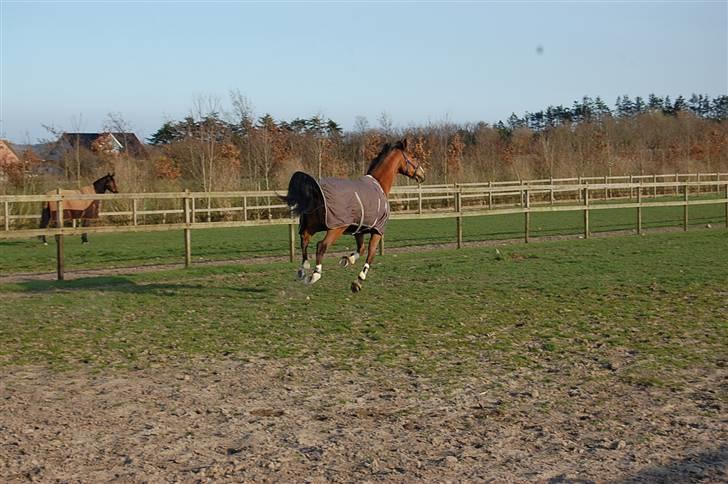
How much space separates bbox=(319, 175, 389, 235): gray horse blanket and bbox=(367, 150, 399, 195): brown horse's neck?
54 centimetres

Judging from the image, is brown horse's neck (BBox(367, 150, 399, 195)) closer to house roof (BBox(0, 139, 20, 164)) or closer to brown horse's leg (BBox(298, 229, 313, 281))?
brown horse's leg (BBox(298, 229, 313, 281))

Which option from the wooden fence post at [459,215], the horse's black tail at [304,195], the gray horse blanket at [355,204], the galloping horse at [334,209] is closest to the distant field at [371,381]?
the galloping horse at [334,209]

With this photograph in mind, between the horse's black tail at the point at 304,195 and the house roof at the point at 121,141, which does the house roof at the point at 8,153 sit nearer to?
the house roof at the point at 121,141

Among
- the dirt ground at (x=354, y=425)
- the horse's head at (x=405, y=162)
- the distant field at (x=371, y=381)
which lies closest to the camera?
the dirt ground at (x=354, y=425)

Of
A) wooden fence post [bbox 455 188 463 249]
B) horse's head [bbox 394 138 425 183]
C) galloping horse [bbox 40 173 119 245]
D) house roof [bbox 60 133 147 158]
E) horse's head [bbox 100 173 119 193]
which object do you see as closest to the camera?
horse's head [bbox 394 138 425 183]

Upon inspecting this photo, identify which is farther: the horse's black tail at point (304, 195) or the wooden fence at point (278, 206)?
the wooden fence at point (278, 206)

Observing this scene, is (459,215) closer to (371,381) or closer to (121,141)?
(371,381)

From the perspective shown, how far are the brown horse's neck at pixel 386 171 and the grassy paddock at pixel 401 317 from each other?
1471 mm

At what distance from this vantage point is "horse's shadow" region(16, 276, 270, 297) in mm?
11750

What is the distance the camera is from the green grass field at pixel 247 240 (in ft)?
58.0

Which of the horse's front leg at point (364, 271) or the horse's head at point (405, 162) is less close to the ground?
the horse's head at point (405, 162)

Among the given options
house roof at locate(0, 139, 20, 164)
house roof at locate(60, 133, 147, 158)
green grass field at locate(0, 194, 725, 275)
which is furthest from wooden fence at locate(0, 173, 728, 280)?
house roof at locate(60, 133, 147, 158)

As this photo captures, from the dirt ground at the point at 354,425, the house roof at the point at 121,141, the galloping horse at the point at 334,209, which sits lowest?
the dirt ground at the point at 354,425

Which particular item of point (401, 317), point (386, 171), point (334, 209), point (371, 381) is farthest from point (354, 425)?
point (386, 171)
